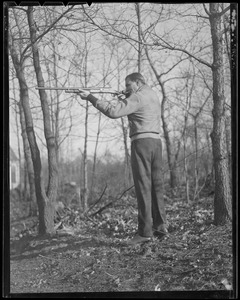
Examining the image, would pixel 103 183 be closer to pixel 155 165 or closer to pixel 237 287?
pixel 155 165

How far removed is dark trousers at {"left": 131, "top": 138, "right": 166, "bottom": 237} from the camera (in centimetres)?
433

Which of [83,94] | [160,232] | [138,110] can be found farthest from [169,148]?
[83,94]

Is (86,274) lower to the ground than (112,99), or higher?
lower

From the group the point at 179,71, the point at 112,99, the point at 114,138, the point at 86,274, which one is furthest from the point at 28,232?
the point at 179,71


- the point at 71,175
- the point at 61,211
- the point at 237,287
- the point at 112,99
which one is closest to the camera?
the point at 237,287

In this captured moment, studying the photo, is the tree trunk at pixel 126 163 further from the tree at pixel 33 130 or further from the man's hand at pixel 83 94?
the tree at pixel 33 130

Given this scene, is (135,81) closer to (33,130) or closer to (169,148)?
(169,148)

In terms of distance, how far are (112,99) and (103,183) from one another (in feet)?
4.30

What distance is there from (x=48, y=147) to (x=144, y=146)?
4.30 feet

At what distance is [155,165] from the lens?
4391 millimetres

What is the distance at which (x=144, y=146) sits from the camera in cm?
431

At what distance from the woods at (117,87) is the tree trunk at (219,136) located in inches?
0.5

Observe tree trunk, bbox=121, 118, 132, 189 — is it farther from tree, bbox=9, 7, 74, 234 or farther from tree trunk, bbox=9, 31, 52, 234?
tree trunk, bbox=9, 31, 52, 234

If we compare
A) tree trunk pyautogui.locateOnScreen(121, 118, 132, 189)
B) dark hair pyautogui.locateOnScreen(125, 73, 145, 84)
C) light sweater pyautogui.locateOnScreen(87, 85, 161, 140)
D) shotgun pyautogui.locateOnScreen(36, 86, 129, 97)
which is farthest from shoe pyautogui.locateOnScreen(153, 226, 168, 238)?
dark hair pyautogui.locateOnScreen(125, 73, 145, 84)
